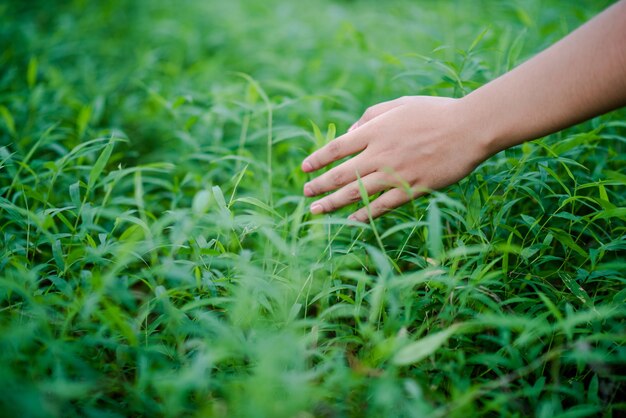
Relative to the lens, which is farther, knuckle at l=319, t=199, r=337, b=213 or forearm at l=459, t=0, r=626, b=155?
knuckle at l=319, t=199, r=337, b=213

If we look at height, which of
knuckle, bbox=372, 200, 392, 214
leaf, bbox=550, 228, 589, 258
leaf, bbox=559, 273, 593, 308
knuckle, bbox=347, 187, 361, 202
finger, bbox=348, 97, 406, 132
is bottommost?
leaf, bbox=559, 273, 593, 308

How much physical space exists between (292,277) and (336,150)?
0.44 metres

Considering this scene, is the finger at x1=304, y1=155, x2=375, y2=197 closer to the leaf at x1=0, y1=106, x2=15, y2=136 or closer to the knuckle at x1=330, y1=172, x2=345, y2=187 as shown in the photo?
the knuckle at x1=330, y1=172, x2=345, y2=187

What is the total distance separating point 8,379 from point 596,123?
6.57 ft

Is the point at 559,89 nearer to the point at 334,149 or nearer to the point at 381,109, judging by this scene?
the point at 381,109

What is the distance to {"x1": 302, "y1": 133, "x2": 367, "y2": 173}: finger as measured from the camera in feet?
4.52

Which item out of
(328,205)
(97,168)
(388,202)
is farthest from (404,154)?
(97,168)

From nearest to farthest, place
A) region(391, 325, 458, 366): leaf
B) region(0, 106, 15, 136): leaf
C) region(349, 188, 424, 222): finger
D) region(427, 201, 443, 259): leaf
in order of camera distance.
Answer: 1. region(391, 325, 458, 366): leaf
2. region(427, 201, 443, 259): leaf
3. region(349, 188, 424, 222): finger
4. region(0, 106, 15, 136): leaf

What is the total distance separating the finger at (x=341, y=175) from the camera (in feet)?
4.45

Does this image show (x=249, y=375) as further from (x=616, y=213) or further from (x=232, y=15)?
(x=232, y=15)

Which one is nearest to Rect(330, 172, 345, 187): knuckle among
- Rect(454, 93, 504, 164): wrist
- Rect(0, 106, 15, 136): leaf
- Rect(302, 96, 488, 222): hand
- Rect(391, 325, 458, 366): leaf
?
Rect(302, 96, 488, 222): hand

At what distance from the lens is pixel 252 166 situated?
1.86 metres

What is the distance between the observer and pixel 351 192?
53.3 inches

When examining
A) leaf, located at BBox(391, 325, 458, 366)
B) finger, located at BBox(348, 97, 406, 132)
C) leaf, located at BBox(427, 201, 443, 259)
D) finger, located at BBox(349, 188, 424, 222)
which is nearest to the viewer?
leaf, located at BBox(391, 325, 458, 366)
